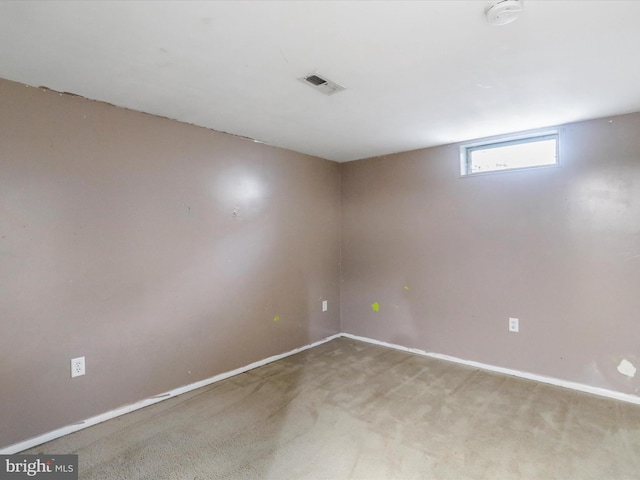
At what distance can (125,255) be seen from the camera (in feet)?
7.83

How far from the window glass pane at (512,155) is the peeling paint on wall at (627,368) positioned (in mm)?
1580

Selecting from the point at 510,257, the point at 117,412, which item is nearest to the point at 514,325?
the point at 510,257

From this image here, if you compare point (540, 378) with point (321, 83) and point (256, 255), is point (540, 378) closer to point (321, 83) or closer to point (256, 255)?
point (256, 255)

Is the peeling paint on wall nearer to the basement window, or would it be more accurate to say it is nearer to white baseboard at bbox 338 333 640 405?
white baseboard at bbox 338 333 640 405

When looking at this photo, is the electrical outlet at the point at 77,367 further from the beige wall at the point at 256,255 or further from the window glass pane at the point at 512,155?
the window glass pane at the point at 512,155

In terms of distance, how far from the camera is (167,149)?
261 cm

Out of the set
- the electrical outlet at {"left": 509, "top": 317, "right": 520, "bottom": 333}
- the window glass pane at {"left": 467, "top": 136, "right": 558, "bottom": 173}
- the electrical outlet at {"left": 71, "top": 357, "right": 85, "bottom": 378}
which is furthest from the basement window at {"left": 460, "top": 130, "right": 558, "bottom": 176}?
the electrical outlet at {"left": 71, "top": 357, "right": 85, "bottom": 378}

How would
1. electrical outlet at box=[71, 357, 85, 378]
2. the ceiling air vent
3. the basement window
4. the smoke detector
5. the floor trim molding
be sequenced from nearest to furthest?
the smoke detector → the ceiling air vent → the floor trim molding → electrical outlet at box=[71, 357, 85, 378] → the basement window

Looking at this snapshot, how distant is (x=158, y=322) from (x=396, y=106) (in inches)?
90.7

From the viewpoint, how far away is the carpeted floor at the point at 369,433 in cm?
179

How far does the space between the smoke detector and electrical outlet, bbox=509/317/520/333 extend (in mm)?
2419

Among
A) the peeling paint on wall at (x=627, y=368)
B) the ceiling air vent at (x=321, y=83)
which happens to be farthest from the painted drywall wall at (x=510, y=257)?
the ceiling air vent at (x=321, y=83)

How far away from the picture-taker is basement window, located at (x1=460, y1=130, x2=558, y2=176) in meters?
2.89

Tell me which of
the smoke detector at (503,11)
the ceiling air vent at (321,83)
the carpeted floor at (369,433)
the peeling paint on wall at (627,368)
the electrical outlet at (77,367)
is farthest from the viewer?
the peeling paint on wall at (627,368)
